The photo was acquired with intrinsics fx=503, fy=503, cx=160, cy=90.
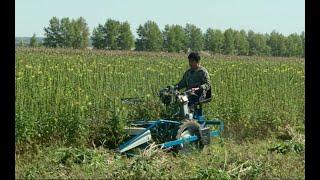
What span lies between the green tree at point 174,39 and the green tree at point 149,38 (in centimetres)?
85

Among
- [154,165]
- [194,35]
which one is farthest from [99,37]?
[154,165]

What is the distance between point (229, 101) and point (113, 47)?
2174 inches

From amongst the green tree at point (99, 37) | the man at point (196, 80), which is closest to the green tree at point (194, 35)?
the green tree at point (99, 37)

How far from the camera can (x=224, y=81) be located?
41.9ft

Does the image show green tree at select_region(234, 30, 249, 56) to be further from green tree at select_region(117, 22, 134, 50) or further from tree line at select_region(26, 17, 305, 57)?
green tree at select_region(117, 22, 134, 50)

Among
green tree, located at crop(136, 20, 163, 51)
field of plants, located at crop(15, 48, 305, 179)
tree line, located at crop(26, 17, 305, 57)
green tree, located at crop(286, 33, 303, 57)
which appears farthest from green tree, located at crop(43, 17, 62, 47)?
field of plants, located at crop(15, 48, 305, 179)

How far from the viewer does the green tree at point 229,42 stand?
6462cm

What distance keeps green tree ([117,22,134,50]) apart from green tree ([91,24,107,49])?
8.12ft

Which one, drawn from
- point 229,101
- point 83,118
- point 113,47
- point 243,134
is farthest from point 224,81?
point 113,47

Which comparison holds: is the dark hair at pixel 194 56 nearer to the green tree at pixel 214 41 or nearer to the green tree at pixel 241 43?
the green tree at pixel 214 41

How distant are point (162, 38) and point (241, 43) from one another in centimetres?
1030

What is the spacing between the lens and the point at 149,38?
6297 cm
